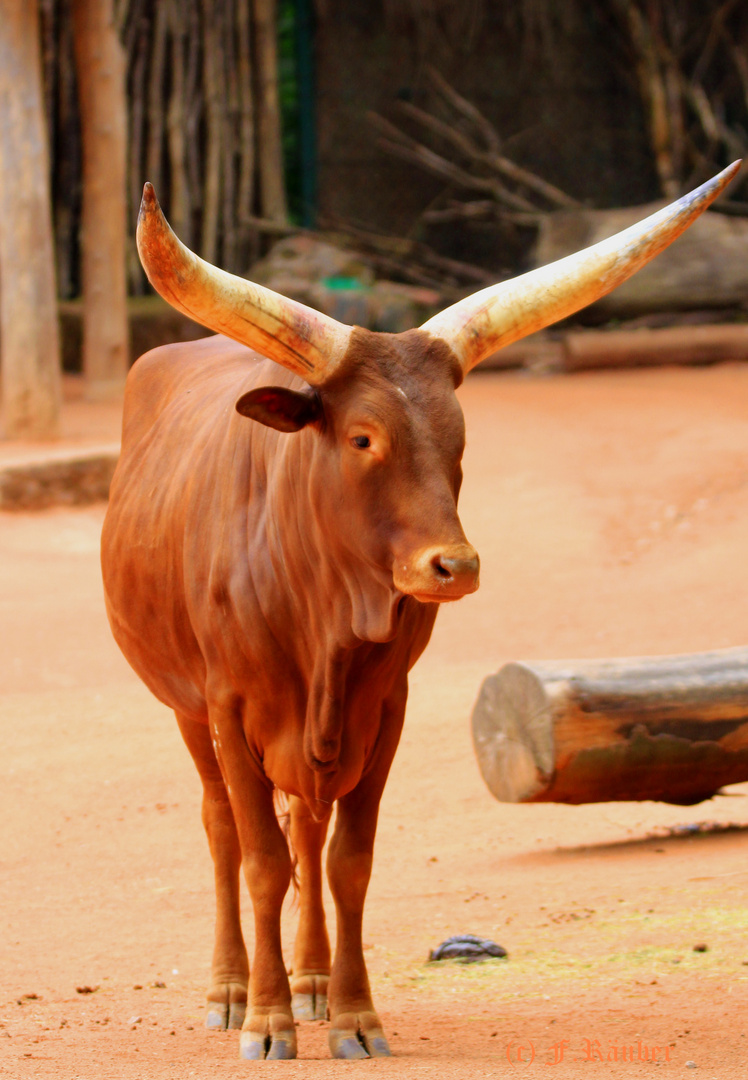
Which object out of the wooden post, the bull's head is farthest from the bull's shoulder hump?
the wooden post

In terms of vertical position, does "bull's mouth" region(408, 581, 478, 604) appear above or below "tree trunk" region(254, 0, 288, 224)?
below

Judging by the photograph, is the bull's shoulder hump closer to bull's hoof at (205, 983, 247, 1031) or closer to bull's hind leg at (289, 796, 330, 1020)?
bull's hind leg at (289, 796, 330, 1020)

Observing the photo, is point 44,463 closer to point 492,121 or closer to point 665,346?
point 665,346

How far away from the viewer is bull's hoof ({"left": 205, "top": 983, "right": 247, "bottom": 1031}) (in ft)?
12.3

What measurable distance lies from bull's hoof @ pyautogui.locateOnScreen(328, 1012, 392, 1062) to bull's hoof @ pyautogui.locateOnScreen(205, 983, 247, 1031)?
40cm

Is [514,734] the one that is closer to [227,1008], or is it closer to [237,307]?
[227,1008]

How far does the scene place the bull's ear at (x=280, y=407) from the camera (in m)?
3.02

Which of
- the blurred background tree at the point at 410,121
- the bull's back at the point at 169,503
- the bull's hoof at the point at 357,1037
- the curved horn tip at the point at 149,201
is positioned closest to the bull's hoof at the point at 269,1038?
the bull's hoof at the point at 357,1037

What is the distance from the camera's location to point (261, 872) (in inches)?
136

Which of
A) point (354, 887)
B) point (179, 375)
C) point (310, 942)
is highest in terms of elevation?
point (179, 375)

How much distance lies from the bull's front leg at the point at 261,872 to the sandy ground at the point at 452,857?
13cm

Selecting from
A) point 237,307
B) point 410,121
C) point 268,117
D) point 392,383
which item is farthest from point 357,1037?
point 410,121

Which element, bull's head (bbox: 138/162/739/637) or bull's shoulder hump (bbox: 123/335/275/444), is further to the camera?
bull's shoulder hump (bbox: 123/335/275/444)

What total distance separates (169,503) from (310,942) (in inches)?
50.0
